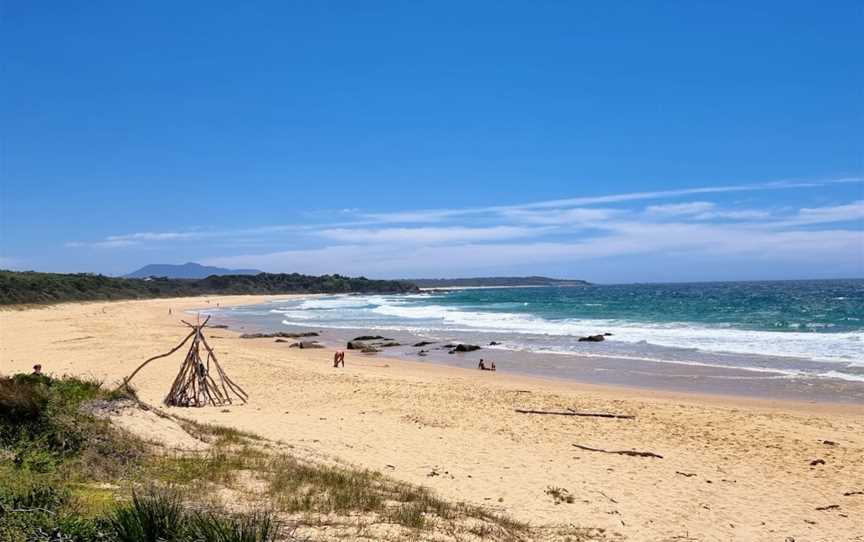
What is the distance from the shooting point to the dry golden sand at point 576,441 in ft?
26.1

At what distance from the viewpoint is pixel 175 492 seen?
5742 mm

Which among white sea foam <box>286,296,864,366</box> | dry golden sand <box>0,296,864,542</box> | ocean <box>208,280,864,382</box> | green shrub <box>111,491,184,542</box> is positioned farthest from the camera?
white sea foam <box>286,296,864,366</box>

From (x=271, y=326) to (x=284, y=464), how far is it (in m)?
35.6

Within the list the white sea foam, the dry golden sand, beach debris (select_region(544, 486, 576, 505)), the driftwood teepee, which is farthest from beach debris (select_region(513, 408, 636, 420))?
the white sea foam

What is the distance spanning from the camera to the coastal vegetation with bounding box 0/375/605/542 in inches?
178

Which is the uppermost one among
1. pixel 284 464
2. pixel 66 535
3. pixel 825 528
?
pixel 66 535

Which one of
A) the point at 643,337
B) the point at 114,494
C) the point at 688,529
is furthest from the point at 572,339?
the point at 114,494

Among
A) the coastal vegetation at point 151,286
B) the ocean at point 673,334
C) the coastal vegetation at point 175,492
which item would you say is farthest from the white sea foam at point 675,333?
the coastal vegetation at point 151,286

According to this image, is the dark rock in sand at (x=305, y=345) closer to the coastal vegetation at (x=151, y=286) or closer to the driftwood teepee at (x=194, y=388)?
the driftwood teepee at (x=194, y=388)

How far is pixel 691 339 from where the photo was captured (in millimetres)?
30688

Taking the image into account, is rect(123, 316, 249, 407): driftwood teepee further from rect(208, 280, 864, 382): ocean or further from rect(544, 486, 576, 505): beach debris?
rect(208, 280, 864, 382): ocean

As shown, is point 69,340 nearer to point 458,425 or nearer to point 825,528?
point 458,425

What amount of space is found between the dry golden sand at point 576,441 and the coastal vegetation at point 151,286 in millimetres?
42703

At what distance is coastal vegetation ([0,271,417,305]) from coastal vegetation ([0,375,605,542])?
5023cm
